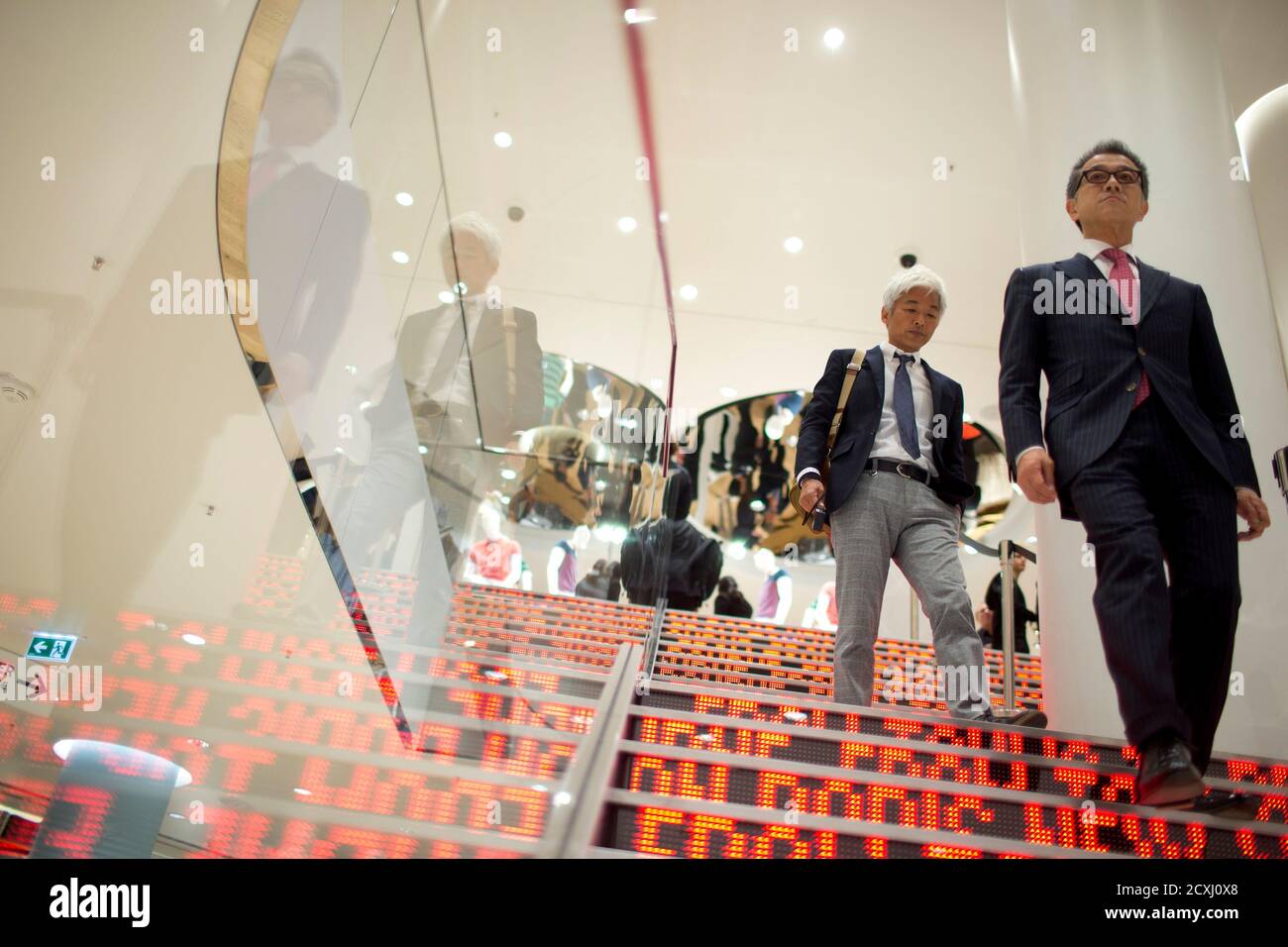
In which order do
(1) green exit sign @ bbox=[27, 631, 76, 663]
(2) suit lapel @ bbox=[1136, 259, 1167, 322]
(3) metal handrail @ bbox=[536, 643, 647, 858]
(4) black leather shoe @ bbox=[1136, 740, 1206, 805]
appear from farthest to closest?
(1) green exit sign @ bbox=[27, 631, 76, 663]
(2) suit lapel @ bbox=[1136, 259, 1167, 322]
(4) black leather shoe @ bbox=[1136, 740, 1206, 805]
(3) metal handrail @ bbox=[536, 643, 647, 858]

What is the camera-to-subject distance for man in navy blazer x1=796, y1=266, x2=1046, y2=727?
3.23 metres

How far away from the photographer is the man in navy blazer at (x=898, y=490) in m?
3.23

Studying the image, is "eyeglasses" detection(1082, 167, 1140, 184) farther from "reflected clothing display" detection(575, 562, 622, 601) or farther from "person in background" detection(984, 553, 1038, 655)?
"person in background" detection(984, 553, 1038, 655)

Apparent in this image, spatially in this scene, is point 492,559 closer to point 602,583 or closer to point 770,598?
point 602,583

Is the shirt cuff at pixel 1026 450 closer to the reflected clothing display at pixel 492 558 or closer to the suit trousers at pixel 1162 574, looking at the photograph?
the suit trousers at pixel 1162 574

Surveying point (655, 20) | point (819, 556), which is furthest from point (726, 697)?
point (819, 556)

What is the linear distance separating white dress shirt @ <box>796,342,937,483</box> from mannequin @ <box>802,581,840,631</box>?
34.0 feet

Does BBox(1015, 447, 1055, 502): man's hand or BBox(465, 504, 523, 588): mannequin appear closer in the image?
BBox(1015, 447, 1055, 502): man's hand

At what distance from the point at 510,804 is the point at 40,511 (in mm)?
2311

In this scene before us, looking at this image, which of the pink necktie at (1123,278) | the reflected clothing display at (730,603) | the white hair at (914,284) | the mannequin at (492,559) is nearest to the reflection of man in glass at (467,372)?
the mannequin at (492,559)

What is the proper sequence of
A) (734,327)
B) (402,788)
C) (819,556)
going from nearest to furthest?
(402,788)
(734,327)
(819,556)

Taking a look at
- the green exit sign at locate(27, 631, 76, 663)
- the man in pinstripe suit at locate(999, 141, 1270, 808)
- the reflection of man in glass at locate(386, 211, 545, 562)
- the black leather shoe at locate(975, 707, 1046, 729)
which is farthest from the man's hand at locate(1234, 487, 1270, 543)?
the green exit sign at locate(27, 631, 76, 663)
